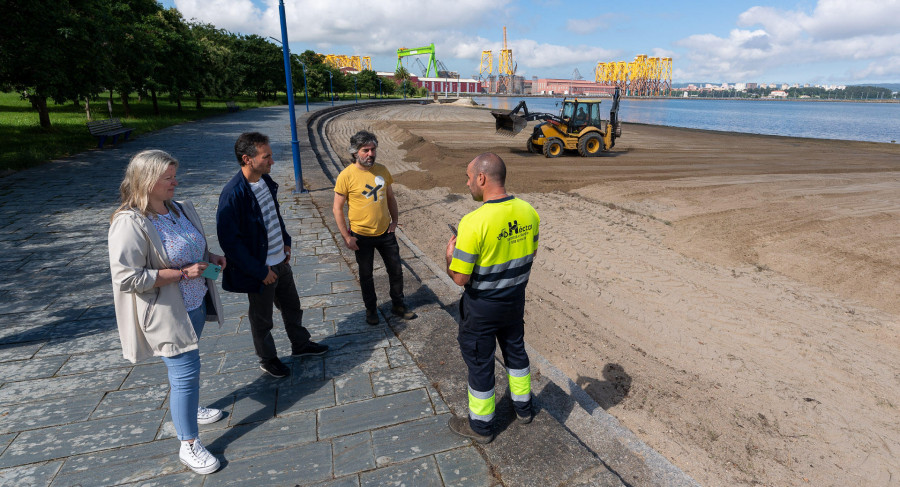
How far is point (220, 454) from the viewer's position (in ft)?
8.73

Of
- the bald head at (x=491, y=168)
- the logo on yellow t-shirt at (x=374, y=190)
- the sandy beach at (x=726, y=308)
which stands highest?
the bald head at (x=491, y=168)

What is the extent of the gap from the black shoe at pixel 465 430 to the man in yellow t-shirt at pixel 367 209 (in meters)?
1.58

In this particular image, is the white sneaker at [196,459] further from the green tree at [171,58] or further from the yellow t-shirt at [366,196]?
the green tree at [171,58]

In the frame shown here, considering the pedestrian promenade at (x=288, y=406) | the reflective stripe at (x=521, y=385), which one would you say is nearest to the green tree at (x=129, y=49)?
the pedestrian promenade at (x=288, y=406)

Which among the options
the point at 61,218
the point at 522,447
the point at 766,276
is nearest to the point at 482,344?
the point at 522,447

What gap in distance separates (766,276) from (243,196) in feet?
25.6

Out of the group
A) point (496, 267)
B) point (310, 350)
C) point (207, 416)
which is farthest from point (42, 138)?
point (496, 267)

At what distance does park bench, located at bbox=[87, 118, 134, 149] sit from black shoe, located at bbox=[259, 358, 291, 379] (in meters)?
15.4

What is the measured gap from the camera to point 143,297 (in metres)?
2.22

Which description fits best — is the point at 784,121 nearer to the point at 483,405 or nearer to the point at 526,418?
the point at 526,418

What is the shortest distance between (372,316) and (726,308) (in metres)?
5.00

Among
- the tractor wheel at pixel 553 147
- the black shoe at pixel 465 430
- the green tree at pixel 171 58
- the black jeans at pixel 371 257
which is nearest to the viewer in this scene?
the black shoe at pixel 465 430

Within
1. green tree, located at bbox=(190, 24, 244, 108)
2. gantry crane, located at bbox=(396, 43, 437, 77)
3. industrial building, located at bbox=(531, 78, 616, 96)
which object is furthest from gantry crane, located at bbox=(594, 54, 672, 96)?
green tree, located at bbox=(190, 24, 244, 108)

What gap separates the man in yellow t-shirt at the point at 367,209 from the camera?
151 inches
